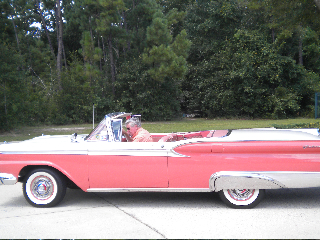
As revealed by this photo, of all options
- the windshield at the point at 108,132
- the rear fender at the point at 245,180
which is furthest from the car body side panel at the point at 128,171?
the rear fender at the point at 245,180

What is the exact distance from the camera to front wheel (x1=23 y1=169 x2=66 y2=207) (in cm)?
489

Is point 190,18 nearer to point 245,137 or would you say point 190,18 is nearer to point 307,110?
point 307,110

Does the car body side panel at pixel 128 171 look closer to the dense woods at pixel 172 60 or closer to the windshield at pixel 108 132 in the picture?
the windshield at pixel 108 132

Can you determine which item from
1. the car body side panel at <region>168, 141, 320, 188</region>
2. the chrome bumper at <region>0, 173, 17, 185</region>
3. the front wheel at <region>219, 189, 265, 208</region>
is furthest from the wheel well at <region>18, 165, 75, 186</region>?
the front wheel at <region>219, 189, 265, 208</region>

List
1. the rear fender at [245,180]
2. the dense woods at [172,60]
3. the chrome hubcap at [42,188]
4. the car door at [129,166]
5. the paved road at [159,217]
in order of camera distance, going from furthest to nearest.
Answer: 1. the dense woods at [172,60]
2. the chrome hubcap at [42,188]
3. the car door at [129,166]
4. the rear fender at [245,180]
5. the paved road at [159,217]

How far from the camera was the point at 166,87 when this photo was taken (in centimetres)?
2483

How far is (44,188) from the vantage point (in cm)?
494

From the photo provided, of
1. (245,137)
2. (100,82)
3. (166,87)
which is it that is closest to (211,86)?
(166,87)

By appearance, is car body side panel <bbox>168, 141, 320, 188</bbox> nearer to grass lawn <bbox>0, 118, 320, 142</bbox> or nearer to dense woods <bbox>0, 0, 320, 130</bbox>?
grass lawn <bbox>0, 118, 320, 142</bbox>

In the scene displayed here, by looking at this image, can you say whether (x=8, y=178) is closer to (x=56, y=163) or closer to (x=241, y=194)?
(x=56, y=163)

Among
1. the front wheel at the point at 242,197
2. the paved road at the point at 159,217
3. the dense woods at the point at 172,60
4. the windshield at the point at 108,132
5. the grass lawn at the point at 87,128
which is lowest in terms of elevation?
the paved road at the point at 159,217

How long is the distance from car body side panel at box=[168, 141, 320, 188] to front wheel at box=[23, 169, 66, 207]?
5.49ft

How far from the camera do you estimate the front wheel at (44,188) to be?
4895 millimetres

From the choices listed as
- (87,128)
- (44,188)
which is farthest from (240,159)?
(87,128)
